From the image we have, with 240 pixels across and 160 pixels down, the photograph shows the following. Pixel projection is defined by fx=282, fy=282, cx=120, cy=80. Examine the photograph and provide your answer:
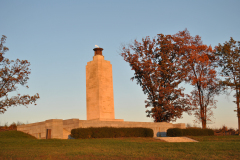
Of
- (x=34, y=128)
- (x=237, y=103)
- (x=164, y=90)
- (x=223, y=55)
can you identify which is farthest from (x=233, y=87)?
(x=34, y=128)

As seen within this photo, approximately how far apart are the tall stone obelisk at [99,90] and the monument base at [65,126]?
3882 mm

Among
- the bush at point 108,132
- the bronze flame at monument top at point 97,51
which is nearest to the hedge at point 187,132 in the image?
the bush at point 108,132

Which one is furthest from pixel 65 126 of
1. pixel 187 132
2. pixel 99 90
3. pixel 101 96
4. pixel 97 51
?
pixel 187 132

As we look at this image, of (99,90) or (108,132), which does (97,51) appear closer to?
(99,90)

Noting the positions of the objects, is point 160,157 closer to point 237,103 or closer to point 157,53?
point 157,53

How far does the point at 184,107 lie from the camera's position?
35.1m

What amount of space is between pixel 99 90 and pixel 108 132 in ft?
28.2

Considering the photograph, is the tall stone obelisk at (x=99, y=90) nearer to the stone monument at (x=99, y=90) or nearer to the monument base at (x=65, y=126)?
the stone monument at (x=99, y=90)

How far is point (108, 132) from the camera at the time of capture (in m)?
25.3

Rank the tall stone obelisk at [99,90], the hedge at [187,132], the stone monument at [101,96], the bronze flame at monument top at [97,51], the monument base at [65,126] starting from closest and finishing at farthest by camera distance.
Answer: the monument base at [65,126] < the hedge at [187,132] < the stone monument at [101,96] < the tall stone obelisk at [99,90] < the bronze flame at monument top at [97,51]

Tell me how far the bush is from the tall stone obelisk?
20.9 feet

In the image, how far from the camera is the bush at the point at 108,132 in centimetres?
2367

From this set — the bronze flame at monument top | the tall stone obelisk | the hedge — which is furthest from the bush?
the bronze flame at monument top

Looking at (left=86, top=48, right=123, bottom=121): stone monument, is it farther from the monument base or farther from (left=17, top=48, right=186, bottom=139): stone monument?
the monument base
